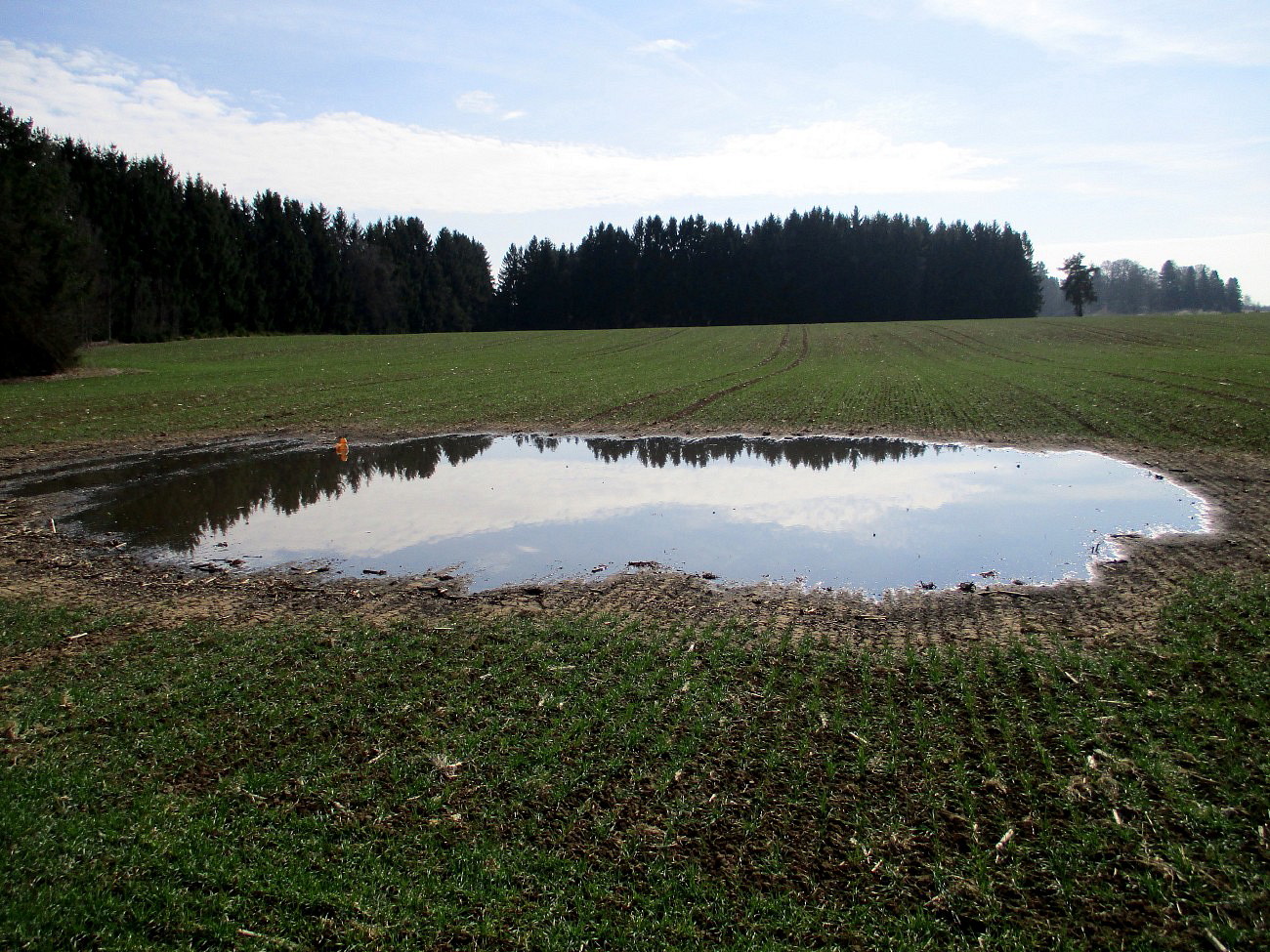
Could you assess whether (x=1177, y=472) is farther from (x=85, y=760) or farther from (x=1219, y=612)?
(x=85, y=760)

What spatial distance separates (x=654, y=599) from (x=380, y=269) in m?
92.5

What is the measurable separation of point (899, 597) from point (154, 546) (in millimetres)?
9633

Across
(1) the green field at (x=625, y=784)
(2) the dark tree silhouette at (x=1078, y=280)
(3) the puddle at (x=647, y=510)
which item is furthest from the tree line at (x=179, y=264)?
(2) the dark tree silhouette at (x=1078, y=280)

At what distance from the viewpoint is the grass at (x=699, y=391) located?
2091 centimetres

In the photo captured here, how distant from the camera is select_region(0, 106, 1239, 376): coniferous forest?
32.8 m

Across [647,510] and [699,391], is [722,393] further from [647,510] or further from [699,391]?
[647,510]

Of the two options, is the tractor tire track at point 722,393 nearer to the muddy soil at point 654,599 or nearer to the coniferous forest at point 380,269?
the muddy soil at point 654,599

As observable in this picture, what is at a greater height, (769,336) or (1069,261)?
(1069,261)

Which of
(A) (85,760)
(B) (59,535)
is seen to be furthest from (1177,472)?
(B) (59,535)

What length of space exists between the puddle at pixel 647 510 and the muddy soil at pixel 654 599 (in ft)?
1.52

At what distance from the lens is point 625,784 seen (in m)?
4.95

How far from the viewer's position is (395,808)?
15.4ft

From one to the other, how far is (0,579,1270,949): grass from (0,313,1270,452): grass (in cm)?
1441

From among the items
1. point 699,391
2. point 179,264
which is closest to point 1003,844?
point 699,391
